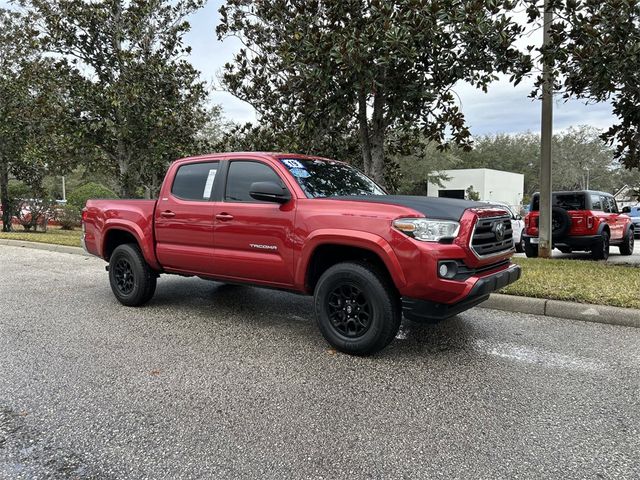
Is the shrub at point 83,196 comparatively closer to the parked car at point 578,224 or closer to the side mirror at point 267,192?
the parked car at point 578,224

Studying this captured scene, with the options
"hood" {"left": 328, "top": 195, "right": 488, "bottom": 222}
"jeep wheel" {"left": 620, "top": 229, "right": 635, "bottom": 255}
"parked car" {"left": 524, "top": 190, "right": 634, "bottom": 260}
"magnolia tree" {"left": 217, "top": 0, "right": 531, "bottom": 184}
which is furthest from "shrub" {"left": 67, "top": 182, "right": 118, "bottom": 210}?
"jeep wheel" {"left": 620, "top": 229, "right": 635, "bottom": 255}

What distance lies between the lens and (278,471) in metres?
2.51

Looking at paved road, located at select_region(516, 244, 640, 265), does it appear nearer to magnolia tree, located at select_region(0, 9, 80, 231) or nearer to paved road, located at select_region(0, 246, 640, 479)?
paved road, located at select_region(0, 246, 640, 479)

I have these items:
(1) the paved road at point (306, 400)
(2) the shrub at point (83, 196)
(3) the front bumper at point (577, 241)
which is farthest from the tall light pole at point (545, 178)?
(2) the shrub at point (83, 196)

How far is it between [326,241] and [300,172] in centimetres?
102

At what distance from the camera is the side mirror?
441 cm

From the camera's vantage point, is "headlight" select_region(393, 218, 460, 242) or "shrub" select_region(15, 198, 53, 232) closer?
"headlight" select_region(393, 218, 460, 242)

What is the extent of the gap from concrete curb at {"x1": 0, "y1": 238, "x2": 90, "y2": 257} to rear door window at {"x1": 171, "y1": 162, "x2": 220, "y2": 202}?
7272 mm

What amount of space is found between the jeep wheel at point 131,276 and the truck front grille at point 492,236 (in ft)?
13.4

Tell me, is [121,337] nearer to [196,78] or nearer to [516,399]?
[516,399]

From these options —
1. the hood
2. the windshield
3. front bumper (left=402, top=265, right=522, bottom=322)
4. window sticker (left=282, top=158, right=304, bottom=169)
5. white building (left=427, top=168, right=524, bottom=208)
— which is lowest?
front bumper (left=402, top=265, right=522, bottom=322)

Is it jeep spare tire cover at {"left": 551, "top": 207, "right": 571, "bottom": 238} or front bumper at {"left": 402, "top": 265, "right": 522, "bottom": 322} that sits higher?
jeep spare tire cover at {"left": 551, "top": 207, "right": 571, "bottom": 238}

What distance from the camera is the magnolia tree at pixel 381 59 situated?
Answer: 23.9 feet

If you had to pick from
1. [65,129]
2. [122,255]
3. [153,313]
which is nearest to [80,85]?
[65,129]
